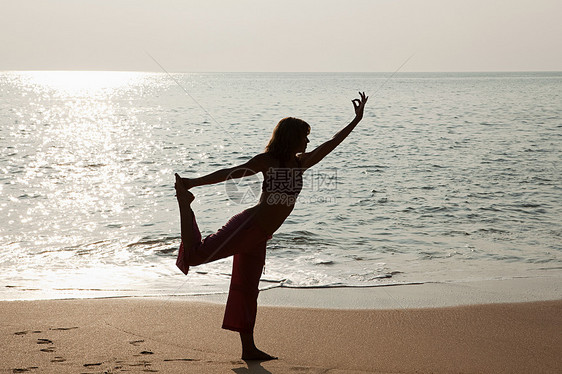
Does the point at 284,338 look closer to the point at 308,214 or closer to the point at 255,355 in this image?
the point at 255,355

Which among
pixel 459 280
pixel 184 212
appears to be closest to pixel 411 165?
pixel 459 280

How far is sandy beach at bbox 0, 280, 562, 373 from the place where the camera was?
4.67 m

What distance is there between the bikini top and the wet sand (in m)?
1.30

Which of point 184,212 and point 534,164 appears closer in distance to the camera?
point 184,212

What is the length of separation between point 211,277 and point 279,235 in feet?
10.0

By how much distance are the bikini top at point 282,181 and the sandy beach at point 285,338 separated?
130 cm

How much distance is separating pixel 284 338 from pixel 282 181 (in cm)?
157

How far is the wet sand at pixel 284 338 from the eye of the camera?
467cm

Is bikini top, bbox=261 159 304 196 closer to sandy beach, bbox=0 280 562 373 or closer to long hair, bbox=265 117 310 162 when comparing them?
long hair, bbox=265 117 310 162

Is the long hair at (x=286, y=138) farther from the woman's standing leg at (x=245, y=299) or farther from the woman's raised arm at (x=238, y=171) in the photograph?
the woman's standing leg at (x=245, y=299)

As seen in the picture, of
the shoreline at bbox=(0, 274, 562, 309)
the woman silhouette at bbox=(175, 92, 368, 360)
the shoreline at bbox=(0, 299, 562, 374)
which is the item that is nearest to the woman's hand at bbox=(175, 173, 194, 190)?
the woman silhouette at bbox=(175, 92, 368, 360)

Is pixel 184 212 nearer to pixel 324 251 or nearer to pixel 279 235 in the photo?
pixel 324 251

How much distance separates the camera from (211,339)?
536cm

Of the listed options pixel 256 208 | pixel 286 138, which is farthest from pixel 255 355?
pixel 286 138
